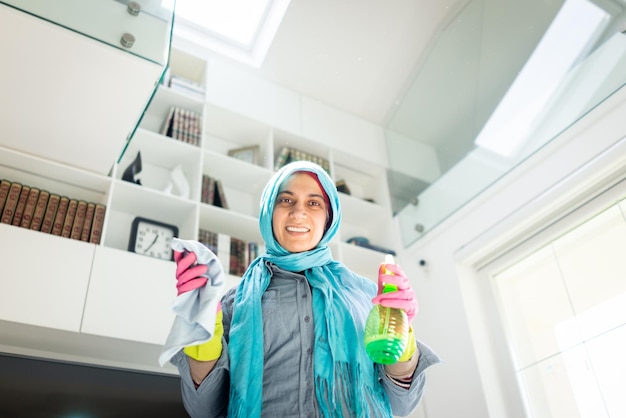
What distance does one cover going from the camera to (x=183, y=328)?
1.10 meters

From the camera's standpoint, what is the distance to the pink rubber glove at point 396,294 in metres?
1.24

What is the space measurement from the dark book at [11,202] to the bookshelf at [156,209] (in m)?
0.08

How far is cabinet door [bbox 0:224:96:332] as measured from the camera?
202 centimetres

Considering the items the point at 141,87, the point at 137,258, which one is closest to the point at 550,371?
the point at 137,258

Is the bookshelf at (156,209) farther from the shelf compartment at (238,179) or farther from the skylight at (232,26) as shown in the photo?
the skylight at (232,26)

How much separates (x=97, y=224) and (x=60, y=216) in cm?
14

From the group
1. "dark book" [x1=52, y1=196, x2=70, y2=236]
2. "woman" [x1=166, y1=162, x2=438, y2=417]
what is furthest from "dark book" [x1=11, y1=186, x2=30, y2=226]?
"woman" [x1=166, y1=162, x2=438, y2=417]

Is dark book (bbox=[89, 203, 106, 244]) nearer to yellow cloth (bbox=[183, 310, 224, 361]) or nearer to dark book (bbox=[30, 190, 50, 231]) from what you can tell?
dark book (bbox=[30, 190, 50, 231])

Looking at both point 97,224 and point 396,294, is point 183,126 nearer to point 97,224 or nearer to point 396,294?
point 97,224

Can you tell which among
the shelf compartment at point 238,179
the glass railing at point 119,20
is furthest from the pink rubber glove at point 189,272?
the shelf compartment at point 238,179

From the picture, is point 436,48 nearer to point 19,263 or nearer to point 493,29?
point 493,29

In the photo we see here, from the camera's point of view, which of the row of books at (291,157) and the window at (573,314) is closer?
the window at (573,314)

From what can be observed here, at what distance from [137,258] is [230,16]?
63.9 inches

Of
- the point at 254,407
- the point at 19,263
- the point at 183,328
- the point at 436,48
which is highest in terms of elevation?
the point at 436,48
